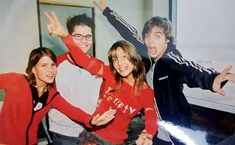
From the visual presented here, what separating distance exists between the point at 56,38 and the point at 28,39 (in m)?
0.15

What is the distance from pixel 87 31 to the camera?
1.50 meters

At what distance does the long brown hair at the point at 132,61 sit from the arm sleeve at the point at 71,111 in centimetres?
27

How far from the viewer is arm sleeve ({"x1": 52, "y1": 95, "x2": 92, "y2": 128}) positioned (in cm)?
153

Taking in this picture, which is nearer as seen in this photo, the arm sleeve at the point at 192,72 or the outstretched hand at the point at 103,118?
the arm sleeve at the point at 192,72

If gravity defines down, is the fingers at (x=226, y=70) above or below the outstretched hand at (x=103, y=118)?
above

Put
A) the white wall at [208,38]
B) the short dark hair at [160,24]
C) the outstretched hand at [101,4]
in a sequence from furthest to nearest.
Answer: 1. the outstretched hand at [101,4]
2. the short dark hair at [160,24]
3. the white wall at [208,38]

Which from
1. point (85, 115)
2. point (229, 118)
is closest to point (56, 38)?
point (85, 115)

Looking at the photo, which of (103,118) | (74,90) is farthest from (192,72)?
(74,90)

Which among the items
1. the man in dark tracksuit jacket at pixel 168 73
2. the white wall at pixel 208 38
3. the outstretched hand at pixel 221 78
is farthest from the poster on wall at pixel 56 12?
the outstretched hand at pixel 221 78

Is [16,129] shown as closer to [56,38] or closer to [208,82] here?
[56,38]

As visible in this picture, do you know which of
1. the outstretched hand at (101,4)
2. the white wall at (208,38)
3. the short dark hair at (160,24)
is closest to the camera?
the white wall at (208,38)

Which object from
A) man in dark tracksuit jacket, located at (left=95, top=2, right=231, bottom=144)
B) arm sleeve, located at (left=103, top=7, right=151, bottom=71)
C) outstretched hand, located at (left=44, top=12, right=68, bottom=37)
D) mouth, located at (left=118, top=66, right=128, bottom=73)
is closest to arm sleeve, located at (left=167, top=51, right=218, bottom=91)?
man in dark tracksuit jacket, located at (left=95, top=2, right=231, bottom=144)

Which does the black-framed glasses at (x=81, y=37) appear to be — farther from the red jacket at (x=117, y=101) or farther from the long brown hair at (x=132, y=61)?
the long brown hair at (x=132, y=61)

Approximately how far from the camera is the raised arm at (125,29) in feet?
4.71
